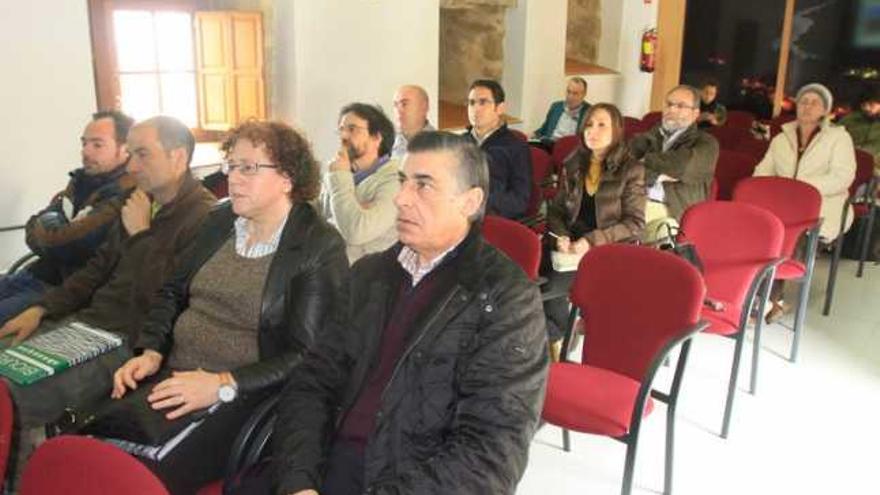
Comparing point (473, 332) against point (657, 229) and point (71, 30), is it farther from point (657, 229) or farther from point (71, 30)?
point (71, 30)

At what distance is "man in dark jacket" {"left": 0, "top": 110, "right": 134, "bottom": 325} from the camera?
8.95ft

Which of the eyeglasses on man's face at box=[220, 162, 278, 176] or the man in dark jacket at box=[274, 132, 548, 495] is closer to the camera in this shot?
the man in dark jacket at box=[274, 132, 548, 495]

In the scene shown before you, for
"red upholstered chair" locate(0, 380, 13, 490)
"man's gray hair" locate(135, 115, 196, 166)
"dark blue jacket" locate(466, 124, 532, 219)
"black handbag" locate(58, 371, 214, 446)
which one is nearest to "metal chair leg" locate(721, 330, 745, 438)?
"dark blue jacket" locate(466, 124, 532, 219)

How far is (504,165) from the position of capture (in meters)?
3.70

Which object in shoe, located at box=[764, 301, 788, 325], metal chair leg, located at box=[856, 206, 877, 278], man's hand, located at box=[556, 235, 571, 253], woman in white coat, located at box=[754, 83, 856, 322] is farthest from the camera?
metal chair leg, located at box=[856, 206, 877, 278]

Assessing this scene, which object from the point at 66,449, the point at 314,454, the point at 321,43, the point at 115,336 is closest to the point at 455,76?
the point at 321,43

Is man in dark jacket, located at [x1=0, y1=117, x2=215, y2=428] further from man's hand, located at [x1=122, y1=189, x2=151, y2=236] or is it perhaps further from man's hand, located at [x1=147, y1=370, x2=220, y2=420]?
man's hand, located at [x1=147, y1=370, x2=220, y2=420]

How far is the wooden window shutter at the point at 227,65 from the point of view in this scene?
15.0 ft

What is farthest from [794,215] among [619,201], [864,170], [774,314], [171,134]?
[171,134]

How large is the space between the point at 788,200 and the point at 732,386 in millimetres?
1205

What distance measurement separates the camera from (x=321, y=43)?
4875mm

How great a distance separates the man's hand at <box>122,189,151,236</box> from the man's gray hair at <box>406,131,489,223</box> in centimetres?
120

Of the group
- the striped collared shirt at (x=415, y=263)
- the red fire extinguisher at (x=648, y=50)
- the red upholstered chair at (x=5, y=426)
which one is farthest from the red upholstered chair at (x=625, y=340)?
the red fire extinguisher at (x=648, y=50)

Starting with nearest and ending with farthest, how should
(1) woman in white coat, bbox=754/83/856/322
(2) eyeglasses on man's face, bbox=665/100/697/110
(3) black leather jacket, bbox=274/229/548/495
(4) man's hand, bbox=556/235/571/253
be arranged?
(3) black leather jacket, bbox=274/229/548/495
(4) man's hand, bbox=556/235/571/253
(2) eyeglasses on man's face, bbox=665/100/697/110
(1) woman in white coat, bbox=754/83/856/322
